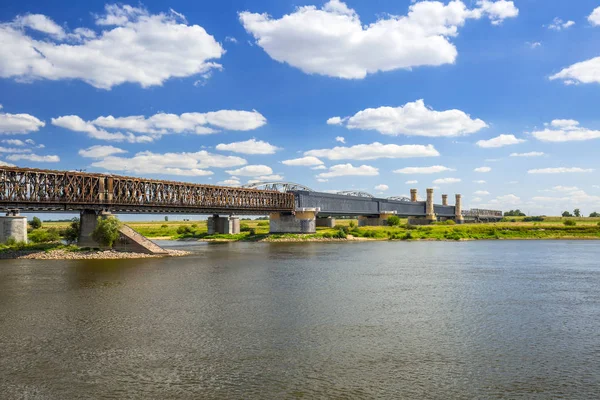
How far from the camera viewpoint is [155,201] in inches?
4200

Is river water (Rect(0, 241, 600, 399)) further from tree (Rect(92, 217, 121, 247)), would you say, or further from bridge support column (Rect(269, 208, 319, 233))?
bridge support column (Rect(269, 208, 319, 233))

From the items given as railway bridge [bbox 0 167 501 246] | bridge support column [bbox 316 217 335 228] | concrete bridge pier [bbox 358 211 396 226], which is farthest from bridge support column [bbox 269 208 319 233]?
concrete bridge pier [bbox 358 211 396 226]

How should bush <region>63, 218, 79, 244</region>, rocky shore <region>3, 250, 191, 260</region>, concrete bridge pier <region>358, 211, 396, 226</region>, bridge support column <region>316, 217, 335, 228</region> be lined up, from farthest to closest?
concrete bridge pier <region>358, 211, 396, 226</region> < bridge support column <region>316, 217, 335, 228</region> < bush <region>63, 218, 79, 244</region> < rocky shore <region>3, 250, 191, 260</region>

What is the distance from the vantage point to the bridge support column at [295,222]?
141 m

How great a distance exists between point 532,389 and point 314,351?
950 centimetres

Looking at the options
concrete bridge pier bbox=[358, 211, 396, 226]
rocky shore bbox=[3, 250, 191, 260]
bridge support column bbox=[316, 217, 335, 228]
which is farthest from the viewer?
concrete bridge pier bbox=[358, 211, 396, 226]

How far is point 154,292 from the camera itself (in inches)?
1548

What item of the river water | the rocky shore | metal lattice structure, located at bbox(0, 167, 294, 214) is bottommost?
the river water

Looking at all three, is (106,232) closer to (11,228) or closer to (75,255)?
(75,255)

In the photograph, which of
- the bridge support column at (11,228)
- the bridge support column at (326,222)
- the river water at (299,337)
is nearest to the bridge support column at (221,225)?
the bridge support column at (326,222)

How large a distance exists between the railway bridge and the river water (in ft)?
112

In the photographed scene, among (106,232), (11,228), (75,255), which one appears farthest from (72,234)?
(106,232)

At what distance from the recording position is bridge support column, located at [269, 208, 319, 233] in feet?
461

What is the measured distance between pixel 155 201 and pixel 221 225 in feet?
117
